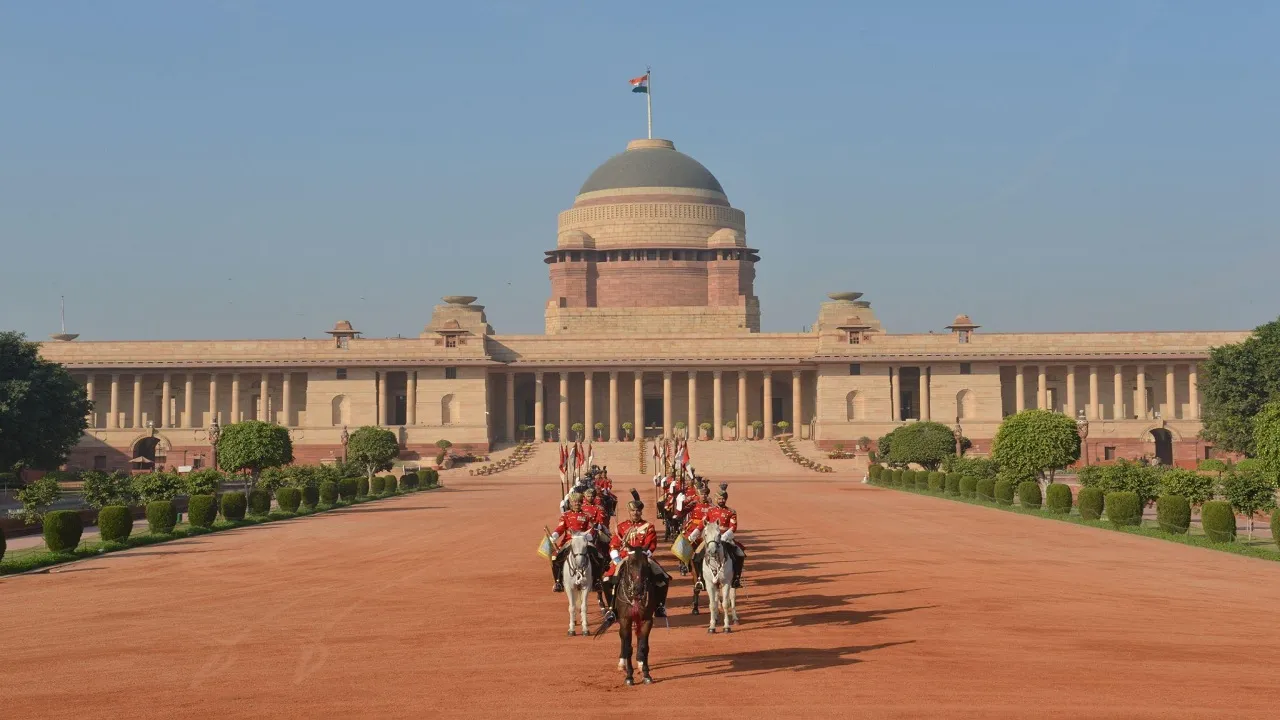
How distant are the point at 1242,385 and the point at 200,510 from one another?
49202mm

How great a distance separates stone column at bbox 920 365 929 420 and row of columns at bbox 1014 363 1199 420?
5604mm

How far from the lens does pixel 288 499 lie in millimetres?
47062

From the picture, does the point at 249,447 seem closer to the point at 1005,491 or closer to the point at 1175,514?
the point at 1005,491

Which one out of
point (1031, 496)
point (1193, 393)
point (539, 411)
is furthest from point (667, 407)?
point (1031, 496)

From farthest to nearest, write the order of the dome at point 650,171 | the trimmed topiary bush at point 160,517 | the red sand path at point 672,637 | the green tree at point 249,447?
the dome at point 650,171 → the green tree at point 249,447 → the trimmed topiary bush at point 160,517 → the red sand path at point 672,637

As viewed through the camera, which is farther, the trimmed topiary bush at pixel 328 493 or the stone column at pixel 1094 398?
the stone column at pixel 1094 398

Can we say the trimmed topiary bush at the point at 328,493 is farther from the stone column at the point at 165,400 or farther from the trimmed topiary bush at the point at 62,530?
the stone column at the point at 165,400

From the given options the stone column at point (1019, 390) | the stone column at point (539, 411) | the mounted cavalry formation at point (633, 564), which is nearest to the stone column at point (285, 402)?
the stone column at point (539, 411)

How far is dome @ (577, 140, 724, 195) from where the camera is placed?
346 ft

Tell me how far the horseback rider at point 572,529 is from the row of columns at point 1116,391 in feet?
248

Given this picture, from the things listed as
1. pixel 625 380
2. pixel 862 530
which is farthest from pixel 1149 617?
pixel 625 380

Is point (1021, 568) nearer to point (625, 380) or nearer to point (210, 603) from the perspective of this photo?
point (210, 603)

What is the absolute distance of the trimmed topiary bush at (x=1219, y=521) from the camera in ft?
105

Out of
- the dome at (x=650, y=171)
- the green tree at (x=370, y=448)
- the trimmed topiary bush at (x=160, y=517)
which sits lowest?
the trimmed topiary bush at (x=160, y=517)
